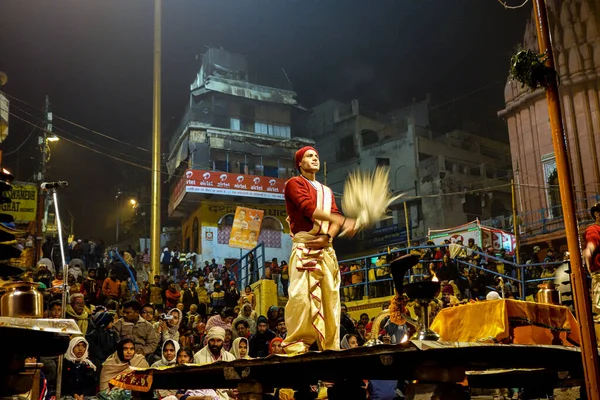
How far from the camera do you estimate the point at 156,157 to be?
21.9m

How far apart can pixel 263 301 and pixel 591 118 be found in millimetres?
15026

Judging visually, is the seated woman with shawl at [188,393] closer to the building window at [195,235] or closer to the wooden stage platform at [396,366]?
the wooden stage platform at [396,366]

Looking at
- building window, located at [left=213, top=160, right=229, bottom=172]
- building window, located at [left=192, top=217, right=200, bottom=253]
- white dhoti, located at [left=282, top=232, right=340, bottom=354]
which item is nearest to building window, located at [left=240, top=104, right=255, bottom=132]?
building window, located at [left=213, top=160, right=229, bottom=172]

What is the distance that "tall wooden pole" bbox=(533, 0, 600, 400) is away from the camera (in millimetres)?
4844

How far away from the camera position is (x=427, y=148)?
3991 centimetres

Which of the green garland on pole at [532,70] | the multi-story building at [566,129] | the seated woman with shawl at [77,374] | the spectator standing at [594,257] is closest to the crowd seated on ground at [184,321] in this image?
the seated woman with shawl at [77,374]

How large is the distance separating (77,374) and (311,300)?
511 cm

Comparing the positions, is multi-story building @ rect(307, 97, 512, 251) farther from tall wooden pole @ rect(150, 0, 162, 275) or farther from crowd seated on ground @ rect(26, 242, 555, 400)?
crowd seated on ground @ rect(26, 242, 555, 400)

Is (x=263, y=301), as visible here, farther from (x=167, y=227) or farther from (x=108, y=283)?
(x=167, y=227)

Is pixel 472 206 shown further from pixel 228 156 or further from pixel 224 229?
pixel 228 156

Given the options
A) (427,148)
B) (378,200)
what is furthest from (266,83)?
(378,200)

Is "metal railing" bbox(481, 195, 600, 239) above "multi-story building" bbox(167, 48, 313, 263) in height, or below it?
below

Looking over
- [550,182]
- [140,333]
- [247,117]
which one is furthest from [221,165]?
[140,333]

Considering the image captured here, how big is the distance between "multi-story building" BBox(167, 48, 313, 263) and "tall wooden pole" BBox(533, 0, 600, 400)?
3045 centimetres
